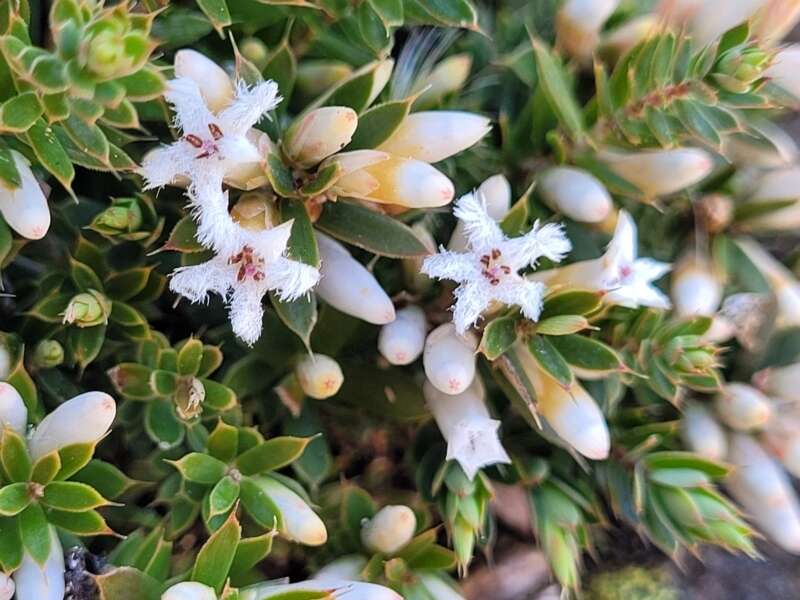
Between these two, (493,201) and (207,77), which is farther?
(493,201)

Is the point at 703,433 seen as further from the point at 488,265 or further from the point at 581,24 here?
the point at 581,24

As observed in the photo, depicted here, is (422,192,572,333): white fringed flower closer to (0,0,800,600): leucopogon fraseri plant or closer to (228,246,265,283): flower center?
(0,0,800,600): leucopogon fraseri plant

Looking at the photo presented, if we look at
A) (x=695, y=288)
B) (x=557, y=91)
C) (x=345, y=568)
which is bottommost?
(x=345, y=568)

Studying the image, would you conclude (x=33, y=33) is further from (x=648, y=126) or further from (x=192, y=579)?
(x=648, y=126)

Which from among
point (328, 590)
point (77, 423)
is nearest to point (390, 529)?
point (328, 590)

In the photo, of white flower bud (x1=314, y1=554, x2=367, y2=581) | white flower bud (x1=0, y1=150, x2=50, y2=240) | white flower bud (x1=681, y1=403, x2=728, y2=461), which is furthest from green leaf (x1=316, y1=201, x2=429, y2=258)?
white flower bud (x1=681, y1=403, x2=728, y2=461)

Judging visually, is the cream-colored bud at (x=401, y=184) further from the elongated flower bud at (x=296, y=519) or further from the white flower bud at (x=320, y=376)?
the elongated flower bud at (x=296, y=519)

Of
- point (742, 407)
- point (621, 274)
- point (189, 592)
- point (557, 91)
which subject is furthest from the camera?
point (742, 407)
